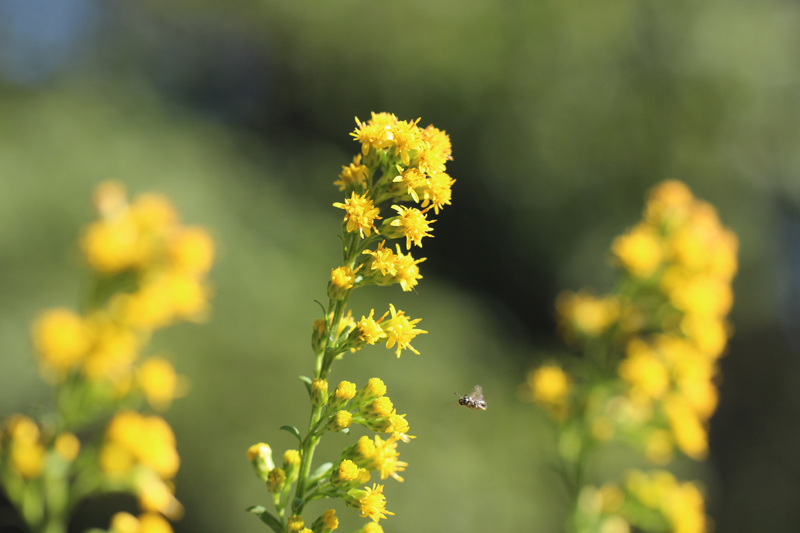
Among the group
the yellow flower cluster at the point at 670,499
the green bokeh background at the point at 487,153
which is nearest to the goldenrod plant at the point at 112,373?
the yellow flower cluster at the point at 670,499

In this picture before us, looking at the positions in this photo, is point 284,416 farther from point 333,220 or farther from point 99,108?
point 99,108

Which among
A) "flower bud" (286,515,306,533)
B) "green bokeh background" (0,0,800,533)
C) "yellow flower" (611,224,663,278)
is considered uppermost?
"green bokeh background" (0,0,800,533)

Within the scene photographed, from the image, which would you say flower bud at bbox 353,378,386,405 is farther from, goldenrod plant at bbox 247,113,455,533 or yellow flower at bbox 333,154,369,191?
yellow flower at bbox 333,154,369,191

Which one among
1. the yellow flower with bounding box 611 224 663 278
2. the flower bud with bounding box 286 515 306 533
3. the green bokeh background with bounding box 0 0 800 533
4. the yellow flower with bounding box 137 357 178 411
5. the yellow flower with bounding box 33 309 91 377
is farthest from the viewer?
the green bokeh background with bounding box 0 0 800 533

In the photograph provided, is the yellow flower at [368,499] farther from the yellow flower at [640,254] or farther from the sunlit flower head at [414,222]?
the yellow flower at [640,254]

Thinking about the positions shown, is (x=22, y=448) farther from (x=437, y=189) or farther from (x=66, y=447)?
(x=437, y=189)

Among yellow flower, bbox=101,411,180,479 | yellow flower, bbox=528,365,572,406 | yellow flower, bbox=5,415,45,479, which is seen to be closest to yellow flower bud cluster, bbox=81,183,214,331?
yellow flower, bbox=101,411,180,479
